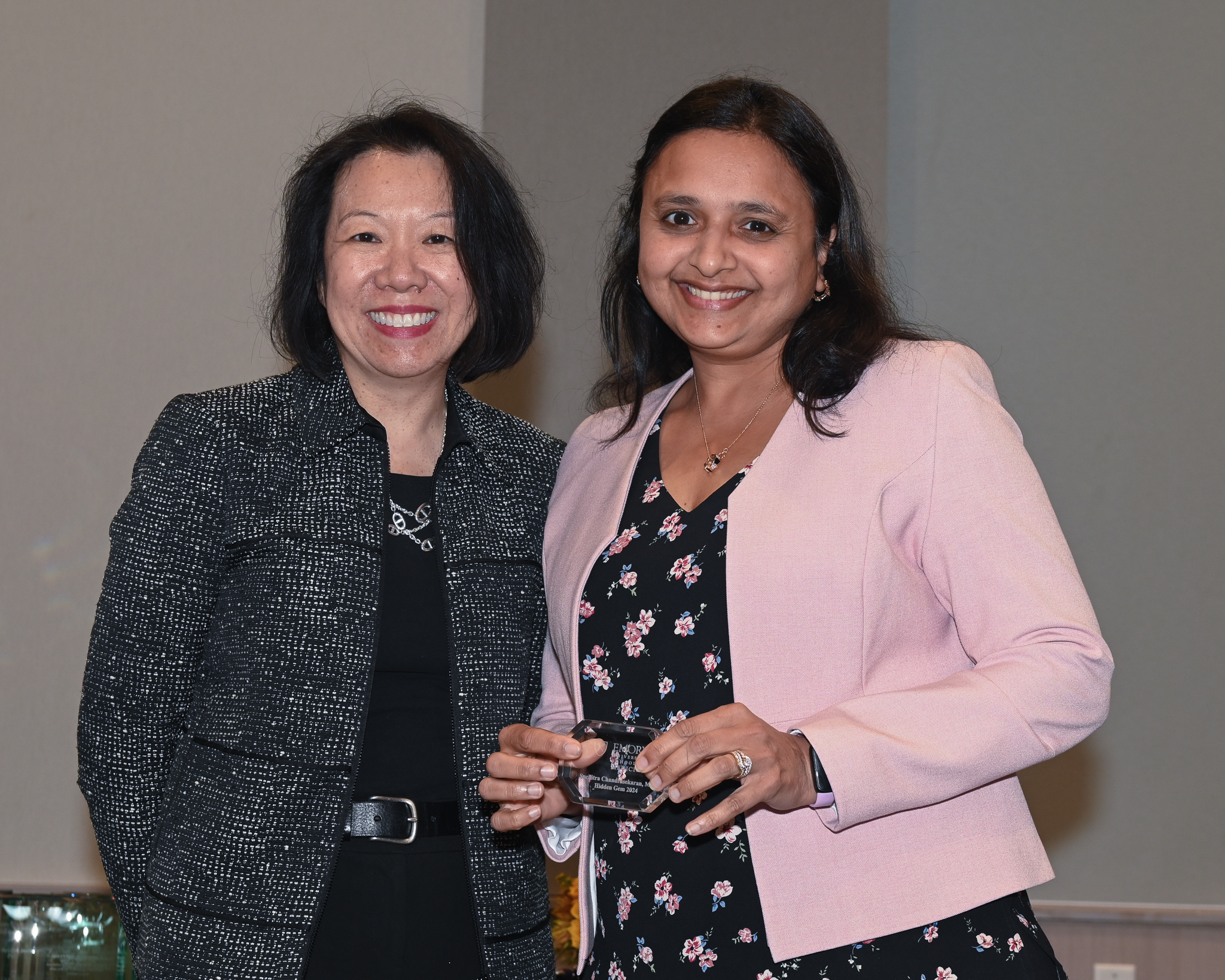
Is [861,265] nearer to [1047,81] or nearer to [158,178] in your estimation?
[1047,81]

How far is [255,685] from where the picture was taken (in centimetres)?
179

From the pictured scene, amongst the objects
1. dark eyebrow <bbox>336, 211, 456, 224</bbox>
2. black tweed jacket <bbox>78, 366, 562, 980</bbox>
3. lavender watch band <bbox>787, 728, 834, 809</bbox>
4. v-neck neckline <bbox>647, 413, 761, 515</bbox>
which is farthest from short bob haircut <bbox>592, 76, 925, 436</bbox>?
black tweed jacket <bbox>78, 366, 562, 980</bbox>

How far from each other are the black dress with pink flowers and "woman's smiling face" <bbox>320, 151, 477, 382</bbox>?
1.57ft

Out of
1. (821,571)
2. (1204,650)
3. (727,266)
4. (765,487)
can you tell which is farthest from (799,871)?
(1204,650)

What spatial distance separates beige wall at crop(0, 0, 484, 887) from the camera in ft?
10.5

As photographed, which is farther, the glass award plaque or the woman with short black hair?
the woman with short black hair

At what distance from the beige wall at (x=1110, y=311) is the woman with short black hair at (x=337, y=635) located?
1.88 meters

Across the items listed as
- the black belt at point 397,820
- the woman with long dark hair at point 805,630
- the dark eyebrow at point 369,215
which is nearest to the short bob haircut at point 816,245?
the woman with long dark hair at point 805,630

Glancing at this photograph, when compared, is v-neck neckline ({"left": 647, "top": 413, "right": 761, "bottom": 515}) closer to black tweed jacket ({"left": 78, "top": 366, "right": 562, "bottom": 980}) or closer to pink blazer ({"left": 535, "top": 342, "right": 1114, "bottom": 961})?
pink blazer ({"left": 535, "top": 342, "right": 1114, "bottom": 961})

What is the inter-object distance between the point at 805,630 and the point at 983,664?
24cm

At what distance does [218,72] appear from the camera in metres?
3.39

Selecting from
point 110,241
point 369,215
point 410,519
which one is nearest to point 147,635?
point 410,519

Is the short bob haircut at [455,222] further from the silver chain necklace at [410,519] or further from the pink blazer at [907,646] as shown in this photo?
the pink blazer at [907,646]

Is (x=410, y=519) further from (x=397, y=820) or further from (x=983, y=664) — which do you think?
(x=983, y=664)
